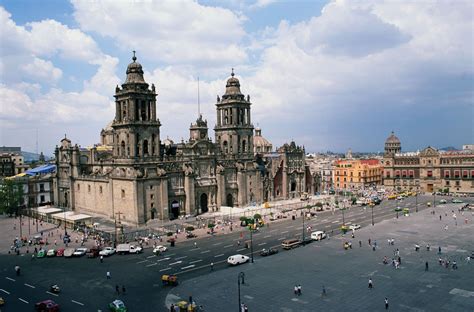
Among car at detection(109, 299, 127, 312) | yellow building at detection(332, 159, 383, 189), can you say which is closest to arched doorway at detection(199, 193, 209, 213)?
car at detection(109, 299, 127, 312)

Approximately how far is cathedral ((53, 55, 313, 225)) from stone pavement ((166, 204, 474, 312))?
33.0 metres

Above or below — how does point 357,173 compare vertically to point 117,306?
above

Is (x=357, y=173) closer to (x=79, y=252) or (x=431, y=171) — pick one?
(x=431, y=171)

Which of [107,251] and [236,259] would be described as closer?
[236,259]

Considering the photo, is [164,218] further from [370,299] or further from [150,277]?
[370,299]

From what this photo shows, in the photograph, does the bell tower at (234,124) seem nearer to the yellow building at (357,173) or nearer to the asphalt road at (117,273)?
the asphalt road at (117,273)

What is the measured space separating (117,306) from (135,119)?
5039 cm

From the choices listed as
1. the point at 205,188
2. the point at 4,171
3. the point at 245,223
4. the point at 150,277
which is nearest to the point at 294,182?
the point at 205,188

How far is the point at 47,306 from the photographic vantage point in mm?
39156

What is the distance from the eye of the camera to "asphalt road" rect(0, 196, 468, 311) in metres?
42.5

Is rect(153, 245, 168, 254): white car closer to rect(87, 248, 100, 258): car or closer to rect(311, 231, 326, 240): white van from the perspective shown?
rect(87, 248, 100, 258): car

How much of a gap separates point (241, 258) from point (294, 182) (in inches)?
2542

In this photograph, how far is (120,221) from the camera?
8281 cm

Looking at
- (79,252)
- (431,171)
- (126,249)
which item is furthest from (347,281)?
(431,171)
